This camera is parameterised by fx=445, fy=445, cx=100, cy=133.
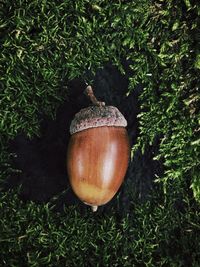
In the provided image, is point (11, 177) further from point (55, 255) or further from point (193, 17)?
point (193, 17)

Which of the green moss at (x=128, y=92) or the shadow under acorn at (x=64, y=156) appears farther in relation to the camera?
the shadow under acorn at (x=64, y=156)

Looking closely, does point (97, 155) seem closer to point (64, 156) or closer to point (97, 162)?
point (97, 162)

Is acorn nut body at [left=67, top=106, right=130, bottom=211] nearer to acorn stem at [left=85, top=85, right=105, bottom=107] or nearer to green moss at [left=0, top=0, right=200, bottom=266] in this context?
acorn stem at [left=85, top=85, right=105, bottom=107]

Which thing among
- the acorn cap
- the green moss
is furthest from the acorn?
the green moss

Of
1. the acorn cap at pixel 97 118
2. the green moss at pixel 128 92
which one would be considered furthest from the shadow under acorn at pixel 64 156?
the acorn cap at pixel 97 118

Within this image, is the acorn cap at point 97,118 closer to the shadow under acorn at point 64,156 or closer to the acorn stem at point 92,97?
the acorn stem at point 92,97

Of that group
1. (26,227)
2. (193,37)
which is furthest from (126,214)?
(193,37)

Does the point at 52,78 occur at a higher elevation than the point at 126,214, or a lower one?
higher
